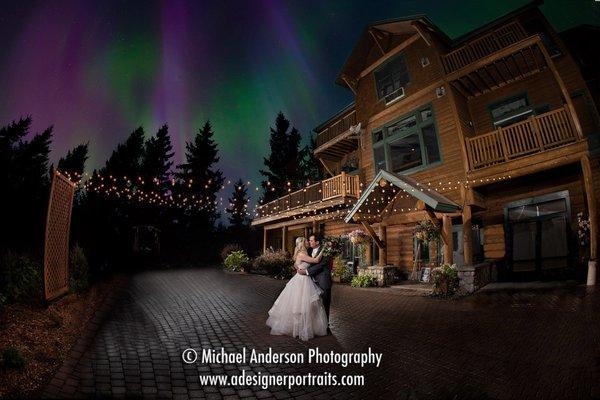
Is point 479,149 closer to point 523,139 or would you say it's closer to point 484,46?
point 523,139

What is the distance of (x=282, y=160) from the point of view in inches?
1533

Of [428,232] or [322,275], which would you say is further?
[428,232]

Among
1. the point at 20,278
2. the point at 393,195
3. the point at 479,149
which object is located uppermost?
the point at 479,149

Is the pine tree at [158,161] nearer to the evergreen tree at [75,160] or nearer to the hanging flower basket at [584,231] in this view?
the evergreen tree at [75,160]

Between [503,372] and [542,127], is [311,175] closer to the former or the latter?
[542,127]

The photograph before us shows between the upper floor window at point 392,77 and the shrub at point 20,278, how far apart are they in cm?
1518

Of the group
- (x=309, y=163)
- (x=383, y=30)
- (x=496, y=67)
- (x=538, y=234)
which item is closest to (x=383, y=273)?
(x=538, y=234)

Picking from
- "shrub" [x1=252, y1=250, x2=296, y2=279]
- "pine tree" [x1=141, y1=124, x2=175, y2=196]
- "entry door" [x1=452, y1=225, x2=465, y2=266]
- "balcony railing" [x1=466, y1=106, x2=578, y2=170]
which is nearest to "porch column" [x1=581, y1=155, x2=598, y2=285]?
"balcony railing" [x1=466, y1=106, x2=578, y2=170]

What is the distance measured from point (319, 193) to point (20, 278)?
542 inches

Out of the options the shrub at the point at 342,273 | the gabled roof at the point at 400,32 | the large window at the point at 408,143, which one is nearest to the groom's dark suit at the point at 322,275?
the shrub at the point at 342,273

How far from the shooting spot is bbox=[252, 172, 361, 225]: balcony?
15.4 metres

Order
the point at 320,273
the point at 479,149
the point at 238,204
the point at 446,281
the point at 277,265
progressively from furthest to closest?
the point at 238,204 < the point at 277,265 < the point at 479,149 < the point at 446,281 < the point at 320,273

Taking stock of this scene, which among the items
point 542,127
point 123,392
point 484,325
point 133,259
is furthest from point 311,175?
point 123,392

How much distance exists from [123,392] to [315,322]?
11.0 ft
